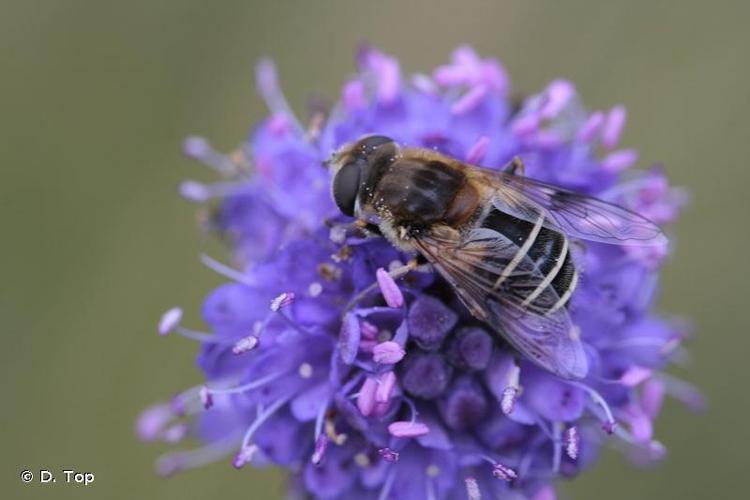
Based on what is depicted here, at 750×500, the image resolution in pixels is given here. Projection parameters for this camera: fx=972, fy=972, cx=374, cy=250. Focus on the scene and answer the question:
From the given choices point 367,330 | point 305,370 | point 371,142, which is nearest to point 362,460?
point 305,370

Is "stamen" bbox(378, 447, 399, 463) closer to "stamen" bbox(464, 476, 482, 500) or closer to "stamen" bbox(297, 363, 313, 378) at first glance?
"stamen" bbox(464, 476, 482, 500)

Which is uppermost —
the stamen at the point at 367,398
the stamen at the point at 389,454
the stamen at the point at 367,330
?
the stamen at the point at 367,330

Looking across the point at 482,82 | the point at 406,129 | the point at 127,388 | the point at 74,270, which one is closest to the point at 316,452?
the point at 406,129

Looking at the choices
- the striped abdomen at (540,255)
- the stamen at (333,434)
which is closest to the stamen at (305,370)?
the stamen at (333,434)

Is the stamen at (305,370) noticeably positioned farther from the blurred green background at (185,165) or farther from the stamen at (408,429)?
the blurred green background at (185,165)

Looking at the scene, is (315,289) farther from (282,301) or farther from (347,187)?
(347,187)

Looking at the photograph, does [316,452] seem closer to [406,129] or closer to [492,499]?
[492,499]
